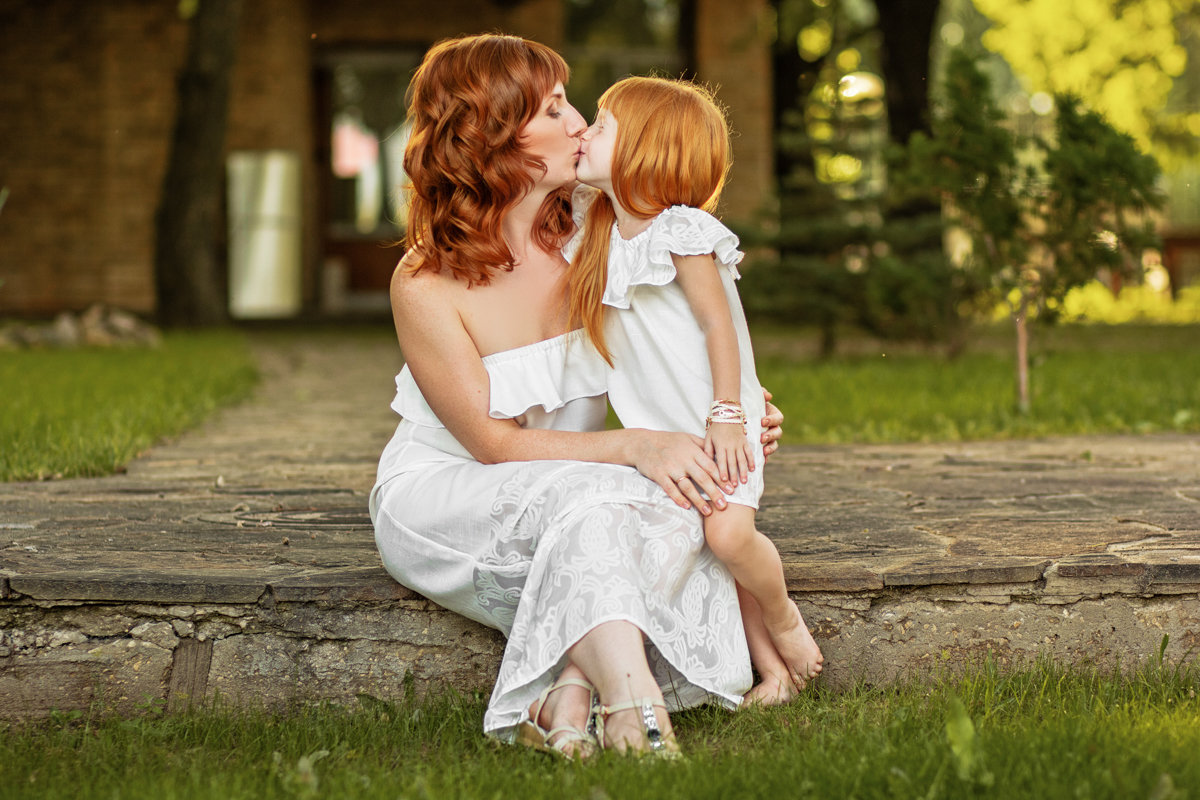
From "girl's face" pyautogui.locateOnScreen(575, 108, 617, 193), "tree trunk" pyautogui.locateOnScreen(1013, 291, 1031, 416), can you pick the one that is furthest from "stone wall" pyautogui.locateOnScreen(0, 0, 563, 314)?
"girl's face" pyautogui.locateOnScreen(575, 108, 617, 193)

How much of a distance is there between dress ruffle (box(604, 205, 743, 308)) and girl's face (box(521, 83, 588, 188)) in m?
0.25

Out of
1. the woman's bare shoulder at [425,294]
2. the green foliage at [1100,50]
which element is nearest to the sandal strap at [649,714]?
the woman's bare shoulder at [425,294]

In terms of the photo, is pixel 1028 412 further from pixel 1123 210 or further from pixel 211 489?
pixel 211 489

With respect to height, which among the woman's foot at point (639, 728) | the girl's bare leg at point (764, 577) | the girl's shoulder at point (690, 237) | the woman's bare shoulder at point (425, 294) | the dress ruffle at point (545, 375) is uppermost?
the girl's shoulder at point (690, 237)

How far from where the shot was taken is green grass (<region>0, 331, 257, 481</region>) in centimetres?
427

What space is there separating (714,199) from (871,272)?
5363 millimetres

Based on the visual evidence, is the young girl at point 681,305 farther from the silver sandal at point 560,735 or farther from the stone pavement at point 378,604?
the silver sandal at point 560,735

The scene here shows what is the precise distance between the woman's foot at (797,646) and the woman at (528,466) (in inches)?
4.3

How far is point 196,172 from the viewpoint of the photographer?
12164 mm

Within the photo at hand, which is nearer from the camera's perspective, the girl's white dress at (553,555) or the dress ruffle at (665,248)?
the girl's white dress at (553,555)

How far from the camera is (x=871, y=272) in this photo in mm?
7844

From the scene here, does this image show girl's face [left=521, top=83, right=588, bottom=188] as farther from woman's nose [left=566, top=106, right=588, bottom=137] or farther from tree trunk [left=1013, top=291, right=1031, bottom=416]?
tree trunk [left=1013, top=291, right=1031, bottom=416]

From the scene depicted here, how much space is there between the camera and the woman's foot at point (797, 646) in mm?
2551

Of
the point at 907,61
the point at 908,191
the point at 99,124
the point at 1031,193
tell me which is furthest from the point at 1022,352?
the point at 99,124
